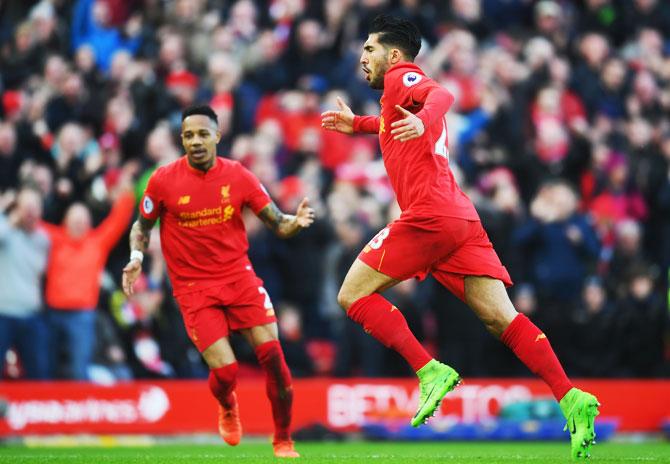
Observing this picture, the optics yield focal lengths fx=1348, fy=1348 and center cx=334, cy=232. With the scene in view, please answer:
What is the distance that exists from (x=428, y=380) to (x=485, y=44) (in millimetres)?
12106

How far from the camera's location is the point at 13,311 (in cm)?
1466

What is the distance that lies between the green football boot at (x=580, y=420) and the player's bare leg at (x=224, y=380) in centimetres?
288

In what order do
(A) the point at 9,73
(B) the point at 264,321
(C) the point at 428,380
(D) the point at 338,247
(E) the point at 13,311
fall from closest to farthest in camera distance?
(C) the point at 428,380 → (B) the point at 264,321 → (E) the point at 13,311 → (D) the point at 338,247 → (A) the point at 9,73

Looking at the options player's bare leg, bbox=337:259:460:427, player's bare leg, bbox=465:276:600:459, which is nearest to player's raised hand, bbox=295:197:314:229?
player's bare leg, bbox=337:259:460:427

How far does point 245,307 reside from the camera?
1054 cm

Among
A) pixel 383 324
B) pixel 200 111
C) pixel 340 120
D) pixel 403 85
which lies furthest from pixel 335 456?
pixel 403 85

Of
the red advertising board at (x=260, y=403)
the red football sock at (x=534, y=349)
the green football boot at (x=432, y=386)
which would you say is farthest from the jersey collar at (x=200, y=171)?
the red advertising board at (x=260, y=403)

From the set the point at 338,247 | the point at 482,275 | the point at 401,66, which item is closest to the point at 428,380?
the point at 482,275

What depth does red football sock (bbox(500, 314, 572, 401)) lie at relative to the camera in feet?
29.1

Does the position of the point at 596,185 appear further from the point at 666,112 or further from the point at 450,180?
the point at 450,180

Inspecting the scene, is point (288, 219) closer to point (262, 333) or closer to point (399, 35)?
point (262, 333)

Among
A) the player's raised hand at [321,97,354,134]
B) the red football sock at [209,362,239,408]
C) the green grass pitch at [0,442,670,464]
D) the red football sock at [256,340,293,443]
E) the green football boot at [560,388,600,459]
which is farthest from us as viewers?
the red football sock at [256,340,293,443]

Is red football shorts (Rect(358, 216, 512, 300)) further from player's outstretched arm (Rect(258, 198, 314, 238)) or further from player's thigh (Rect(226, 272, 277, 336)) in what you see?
player's thigh (Rect(226, 272, 277, 336))

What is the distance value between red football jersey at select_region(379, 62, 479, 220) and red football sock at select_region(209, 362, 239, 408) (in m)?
2.23
